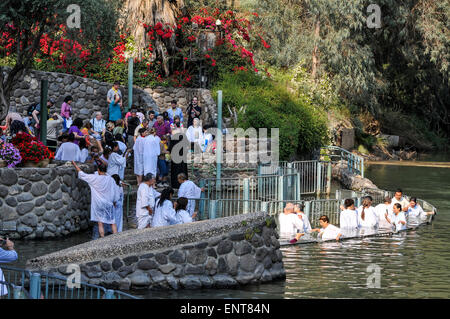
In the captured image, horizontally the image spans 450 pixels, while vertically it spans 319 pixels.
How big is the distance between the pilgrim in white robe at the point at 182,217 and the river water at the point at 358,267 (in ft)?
6.87

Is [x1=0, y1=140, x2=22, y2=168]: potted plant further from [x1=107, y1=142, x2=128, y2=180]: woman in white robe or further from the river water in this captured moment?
[x1=107, y1=142, x2=128, y2=180]: woman in white robe

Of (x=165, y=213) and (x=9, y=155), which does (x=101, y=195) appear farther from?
(x=9, y=155)

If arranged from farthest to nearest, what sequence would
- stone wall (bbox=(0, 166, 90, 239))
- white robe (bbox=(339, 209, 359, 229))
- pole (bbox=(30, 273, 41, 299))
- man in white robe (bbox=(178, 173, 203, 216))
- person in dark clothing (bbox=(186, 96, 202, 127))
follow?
person in dark clothing (bbox=(186, 96, 202, 127)), white robe (bbox=(339, 209, 359, 229)), man in white robe (bbox=(178, 173, 203, 216)), stone wall (bbox=(0, 166, 90, 239)), pole (bbox=(30, 273, 41, 299))

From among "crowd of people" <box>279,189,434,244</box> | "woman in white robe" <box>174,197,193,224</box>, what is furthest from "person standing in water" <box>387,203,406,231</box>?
"woman in white robe" <box>174,197,193,224</box>

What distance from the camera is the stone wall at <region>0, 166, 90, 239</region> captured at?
1570 centimetres

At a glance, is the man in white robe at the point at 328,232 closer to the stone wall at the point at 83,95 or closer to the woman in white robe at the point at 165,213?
the woman in white robe at the point at 165,213

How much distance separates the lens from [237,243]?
1273 cm

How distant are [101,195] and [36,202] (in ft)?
4.58

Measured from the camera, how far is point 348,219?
18562mm

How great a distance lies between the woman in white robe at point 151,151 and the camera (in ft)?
64.5

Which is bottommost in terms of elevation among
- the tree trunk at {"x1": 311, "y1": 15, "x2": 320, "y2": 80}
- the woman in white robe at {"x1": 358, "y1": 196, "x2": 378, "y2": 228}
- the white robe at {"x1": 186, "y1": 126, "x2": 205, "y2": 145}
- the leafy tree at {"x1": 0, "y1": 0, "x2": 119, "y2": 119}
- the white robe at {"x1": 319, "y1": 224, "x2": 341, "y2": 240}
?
the white robe at {"x1": 319, "y1": 224, "x2": 341, "y2": 240}

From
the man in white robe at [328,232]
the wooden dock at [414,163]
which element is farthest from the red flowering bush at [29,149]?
the wooden dock at [414,163]

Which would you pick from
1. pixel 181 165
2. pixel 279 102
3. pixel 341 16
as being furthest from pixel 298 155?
pixel 341 16

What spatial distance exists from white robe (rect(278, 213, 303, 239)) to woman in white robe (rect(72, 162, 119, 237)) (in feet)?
12.6
